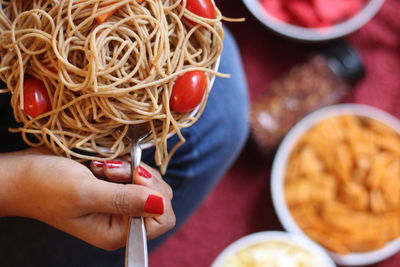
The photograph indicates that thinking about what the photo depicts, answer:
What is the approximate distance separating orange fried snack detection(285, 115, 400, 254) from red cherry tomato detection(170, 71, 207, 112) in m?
0.55

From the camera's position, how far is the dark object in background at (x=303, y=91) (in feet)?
3.87

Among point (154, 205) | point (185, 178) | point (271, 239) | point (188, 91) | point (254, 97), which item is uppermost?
point (188, 91)

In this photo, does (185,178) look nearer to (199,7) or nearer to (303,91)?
(199,7)

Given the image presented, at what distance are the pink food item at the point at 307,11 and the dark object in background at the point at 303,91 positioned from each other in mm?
69

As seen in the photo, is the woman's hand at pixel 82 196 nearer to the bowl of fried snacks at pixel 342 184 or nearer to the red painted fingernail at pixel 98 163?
the red painted fingernail at pixel 98 163

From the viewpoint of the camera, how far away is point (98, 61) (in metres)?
0.63

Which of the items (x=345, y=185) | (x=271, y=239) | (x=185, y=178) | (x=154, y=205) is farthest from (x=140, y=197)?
(x=345, y=185)

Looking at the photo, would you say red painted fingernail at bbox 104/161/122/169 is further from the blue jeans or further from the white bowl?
the white bowl

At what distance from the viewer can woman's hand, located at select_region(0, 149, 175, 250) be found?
613mm

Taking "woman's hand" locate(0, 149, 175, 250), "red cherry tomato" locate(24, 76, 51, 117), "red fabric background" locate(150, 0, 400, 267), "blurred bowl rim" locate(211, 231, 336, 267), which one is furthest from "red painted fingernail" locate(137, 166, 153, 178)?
"red fabric background" locate(150, 0, 400, 267)

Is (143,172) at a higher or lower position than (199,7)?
lower

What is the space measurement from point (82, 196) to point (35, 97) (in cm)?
15

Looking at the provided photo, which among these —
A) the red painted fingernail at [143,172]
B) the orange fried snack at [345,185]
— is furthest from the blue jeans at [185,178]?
the orange fried snack at [345,185]

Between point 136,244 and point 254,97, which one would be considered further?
point 254,97
